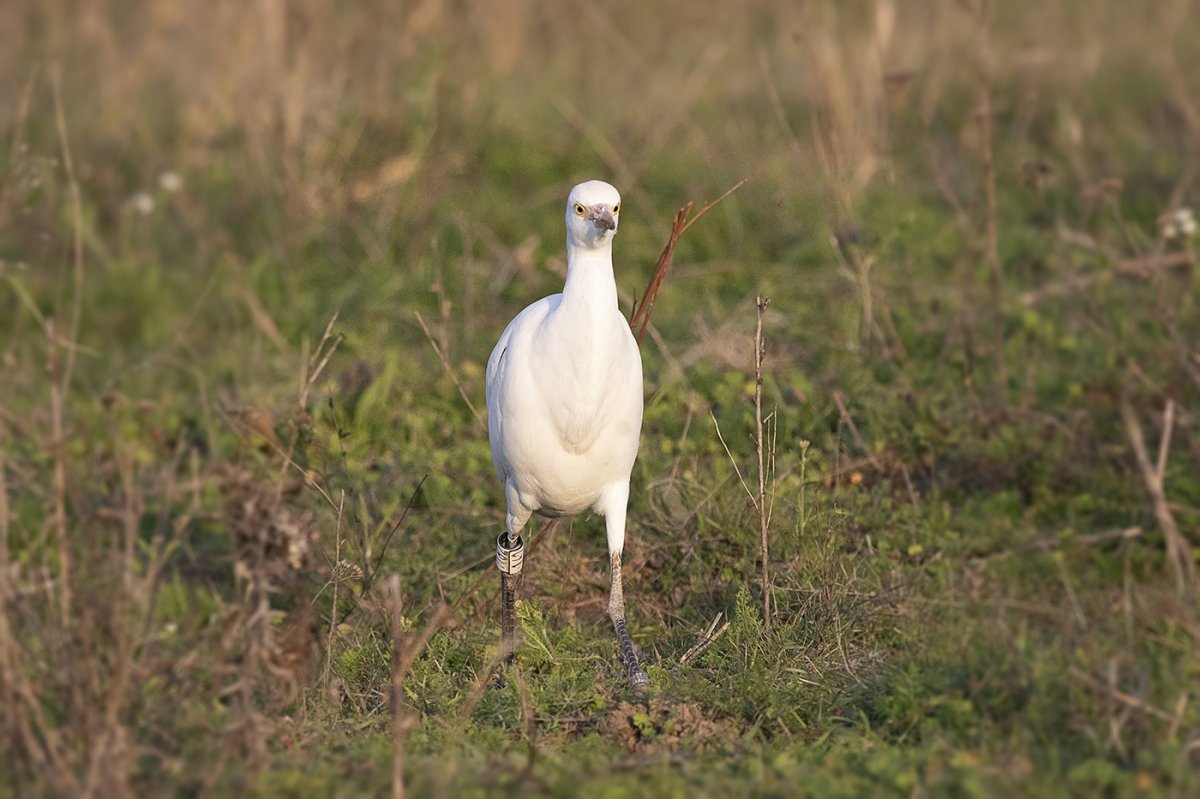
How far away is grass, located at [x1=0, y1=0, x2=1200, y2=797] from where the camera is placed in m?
4.08

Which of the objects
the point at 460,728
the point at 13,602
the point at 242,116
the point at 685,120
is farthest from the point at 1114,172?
the point at 13,602

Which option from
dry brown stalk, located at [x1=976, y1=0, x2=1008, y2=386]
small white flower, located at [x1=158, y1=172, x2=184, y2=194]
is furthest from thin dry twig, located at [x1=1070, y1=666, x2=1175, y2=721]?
small white flower, located at [x1=158, y1=172, x2=184, y2=194]

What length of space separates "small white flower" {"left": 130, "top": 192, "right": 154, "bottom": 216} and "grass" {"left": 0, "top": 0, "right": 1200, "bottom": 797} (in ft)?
0.13

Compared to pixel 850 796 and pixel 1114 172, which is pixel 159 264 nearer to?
pixel 1114 172

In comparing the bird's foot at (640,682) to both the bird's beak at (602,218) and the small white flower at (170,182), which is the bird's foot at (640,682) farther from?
the small white flower at (170,182)

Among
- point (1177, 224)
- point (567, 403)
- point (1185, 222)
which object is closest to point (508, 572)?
point (567, 403)

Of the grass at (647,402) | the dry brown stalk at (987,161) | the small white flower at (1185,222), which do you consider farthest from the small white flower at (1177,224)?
the dry brown stalk at (987,161)

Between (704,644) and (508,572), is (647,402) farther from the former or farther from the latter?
(704,644)

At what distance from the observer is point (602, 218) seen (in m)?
4.76

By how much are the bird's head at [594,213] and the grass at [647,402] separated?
3.40 ft

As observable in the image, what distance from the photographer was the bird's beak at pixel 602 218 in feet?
15.6

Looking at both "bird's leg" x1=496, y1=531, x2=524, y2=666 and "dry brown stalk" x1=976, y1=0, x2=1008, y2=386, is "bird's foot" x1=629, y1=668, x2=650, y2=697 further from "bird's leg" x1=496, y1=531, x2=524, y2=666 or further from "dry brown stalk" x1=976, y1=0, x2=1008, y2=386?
"dry brown stalk" x1=976, y1=0, x2=1008, y2=386

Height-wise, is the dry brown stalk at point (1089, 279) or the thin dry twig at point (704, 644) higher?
the dry brown stalk at point (1089, 279)

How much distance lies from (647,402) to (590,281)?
2261mm
